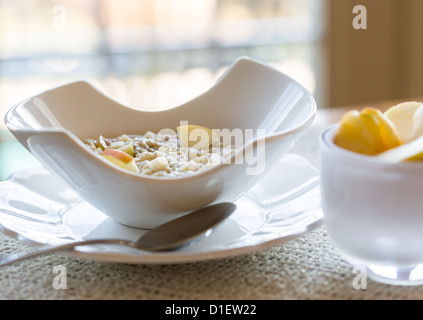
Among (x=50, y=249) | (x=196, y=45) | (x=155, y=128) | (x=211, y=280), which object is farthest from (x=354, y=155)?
(x=196, y=45)

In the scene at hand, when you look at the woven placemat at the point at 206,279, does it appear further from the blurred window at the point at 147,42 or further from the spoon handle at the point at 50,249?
the blurred window at the point at 147,42

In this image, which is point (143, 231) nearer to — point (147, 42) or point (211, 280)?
point (211, 280)

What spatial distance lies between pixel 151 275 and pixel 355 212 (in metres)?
0.21

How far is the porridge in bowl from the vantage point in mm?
678

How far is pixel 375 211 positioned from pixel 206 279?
180mm

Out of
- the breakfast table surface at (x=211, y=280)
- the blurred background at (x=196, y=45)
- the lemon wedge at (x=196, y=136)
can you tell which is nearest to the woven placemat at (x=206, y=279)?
the breakfast table surface at (x=211, y=280)

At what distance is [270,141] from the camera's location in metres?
0.60

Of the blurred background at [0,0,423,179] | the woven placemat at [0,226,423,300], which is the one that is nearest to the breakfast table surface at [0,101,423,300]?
the woven placemat at [0,226,423,300]

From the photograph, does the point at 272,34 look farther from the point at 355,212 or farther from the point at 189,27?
the point at 355,212

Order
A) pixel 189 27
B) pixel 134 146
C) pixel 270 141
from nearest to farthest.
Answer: pixel 270 141, pixel 134 146, pixel 189 27

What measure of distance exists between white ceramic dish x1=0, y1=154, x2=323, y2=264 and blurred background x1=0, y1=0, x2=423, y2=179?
191 cm

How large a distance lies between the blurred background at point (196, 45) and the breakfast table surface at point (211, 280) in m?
2.12

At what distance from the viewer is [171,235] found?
0.59 meters
